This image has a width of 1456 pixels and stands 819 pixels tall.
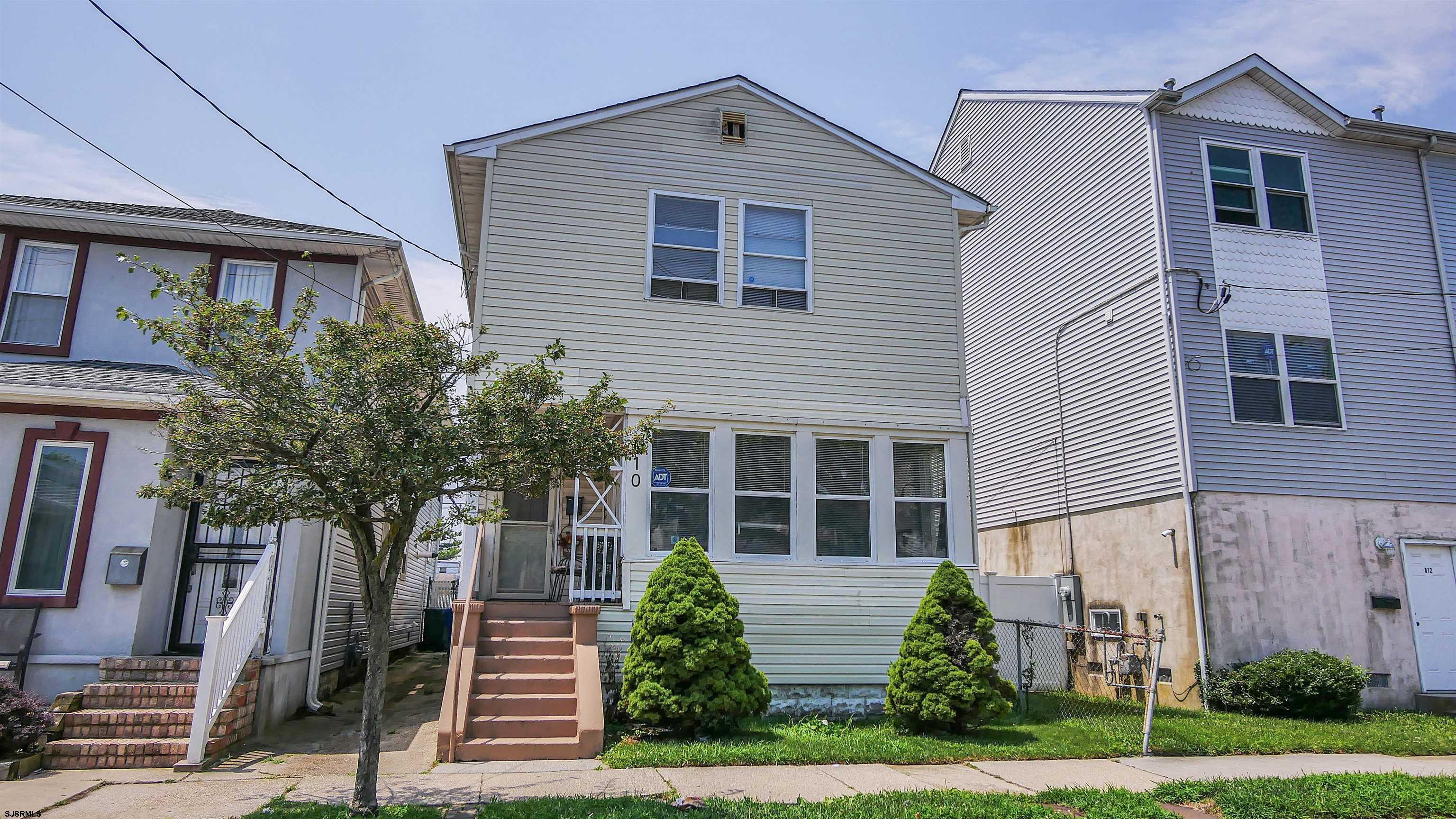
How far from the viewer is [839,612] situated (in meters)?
11.3

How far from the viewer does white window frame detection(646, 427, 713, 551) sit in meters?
11.0

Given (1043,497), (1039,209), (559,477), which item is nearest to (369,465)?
(559,477)

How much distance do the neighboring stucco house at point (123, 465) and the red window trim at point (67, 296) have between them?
19mm

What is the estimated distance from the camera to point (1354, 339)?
14.2 metres

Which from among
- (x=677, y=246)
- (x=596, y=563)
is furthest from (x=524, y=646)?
(x=677, y=246)

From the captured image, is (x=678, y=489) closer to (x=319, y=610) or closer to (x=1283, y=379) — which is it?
(x=319, y=610)

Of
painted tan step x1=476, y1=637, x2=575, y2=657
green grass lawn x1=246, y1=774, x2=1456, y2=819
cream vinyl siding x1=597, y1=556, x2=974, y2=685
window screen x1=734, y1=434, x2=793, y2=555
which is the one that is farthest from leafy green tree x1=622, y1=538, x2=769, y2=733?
green grass lawn x1=246, y1=774, x2=1456, y2=819

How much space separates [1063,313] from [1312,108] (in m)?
5.04

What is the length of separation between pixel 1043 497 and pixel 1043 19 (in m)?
8.46

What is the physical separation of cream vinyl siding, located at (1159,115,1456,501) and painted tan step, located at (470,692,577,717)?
9.40 metres

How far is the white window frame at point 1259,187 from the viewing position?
14.2 meters

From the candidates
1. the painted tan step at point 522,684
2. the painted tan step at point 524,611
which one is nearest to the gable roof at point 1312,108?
the painted tan step at point 524,611

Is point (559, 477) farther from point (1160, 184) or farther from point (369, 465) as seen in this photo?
point (1160, 184)

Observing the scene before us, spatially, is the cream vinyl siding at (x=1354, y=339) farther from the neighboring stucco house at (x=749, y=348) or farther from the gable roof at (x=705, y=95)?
the neighboring stucco house at (x=749, y=348)
